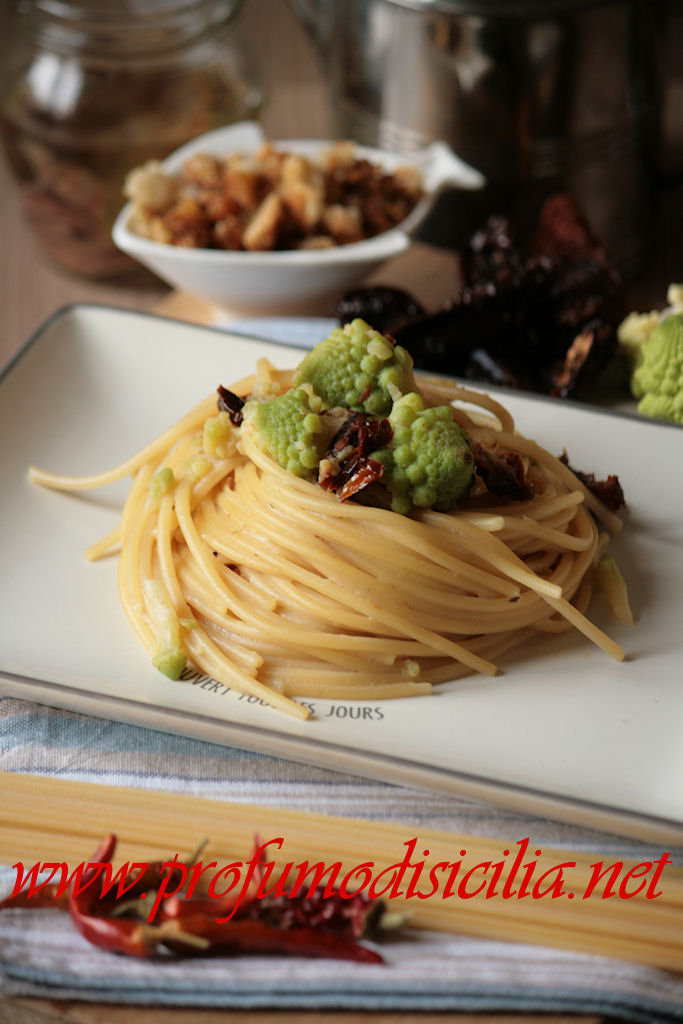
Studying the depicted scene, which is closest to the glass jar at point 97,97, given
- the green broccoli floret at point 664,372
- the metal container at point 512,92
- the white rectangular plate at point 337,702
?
the metal container at point 512,92

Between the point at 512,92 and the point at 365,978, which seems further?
the point at 512,92

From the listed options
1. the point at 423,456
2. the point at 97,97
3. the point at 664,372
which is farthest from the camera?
the point at 97,97

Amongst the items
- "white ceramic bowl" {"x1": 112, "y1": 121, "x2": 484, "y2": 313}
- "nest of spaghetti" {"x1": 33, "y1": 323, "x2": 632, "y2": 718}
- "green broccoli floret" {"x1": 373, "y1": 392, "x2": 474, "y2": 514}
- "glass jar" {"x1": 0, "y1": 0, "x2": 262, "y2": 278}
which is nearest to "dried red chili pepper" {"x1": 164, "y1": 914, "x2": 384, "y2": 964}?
"nest of spaghetti" {"x1": 33, "y1": 323, "x2": 632, "y2": 718}

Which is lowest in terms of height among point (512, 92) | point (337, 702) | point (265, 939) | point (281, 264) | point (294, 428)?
point (265, 939)

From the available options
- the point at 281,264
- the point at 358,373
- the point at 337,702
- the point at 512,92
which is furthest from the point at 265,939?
the point at 512,92

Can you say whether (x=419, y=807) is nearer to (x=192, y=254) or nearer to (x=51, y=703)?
(x=51, y=703)

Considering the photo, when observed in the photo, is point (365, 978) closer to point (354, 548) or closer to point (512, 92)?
point (354, 548)
